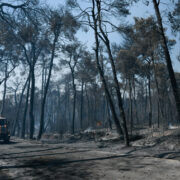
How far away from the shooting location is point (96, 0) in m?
15.9

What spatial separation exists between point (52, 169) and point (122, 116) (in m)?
6.70

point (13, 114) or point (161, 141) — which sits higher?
point (13, 114)

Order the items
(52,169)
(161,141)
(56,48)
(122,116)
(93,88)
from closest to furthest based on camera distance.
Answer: (52,169) → (161,141) → (122,116) → (56,48) → (93,88)

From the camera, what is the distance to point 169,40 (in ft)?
81.0

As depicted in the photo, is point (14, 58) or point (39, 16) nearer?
point (39, 16)

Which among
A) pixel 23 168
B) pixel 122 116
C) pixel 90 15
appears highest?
pixel 90 15

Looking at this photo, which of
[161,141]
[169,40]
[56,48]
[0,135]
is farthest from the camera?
[56,48]

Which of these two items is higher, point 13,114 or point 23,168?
point 13,114

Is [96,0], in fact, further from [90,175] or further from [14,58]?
[14,58]

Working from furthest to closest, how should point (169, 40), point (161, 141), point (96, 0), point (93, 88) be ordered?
point (93, 88), point (169, 40), point (96, 0), point (161, 141)

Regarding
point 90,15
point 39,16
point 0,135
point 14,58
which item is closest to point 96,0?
point 90,15

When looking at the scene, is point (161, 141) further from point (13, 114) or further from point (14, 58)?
point (13, 114)

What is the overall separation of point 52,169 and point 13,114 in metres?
46.9

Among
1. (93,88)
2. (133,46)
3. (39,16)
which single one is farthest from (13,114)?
(39,16)
